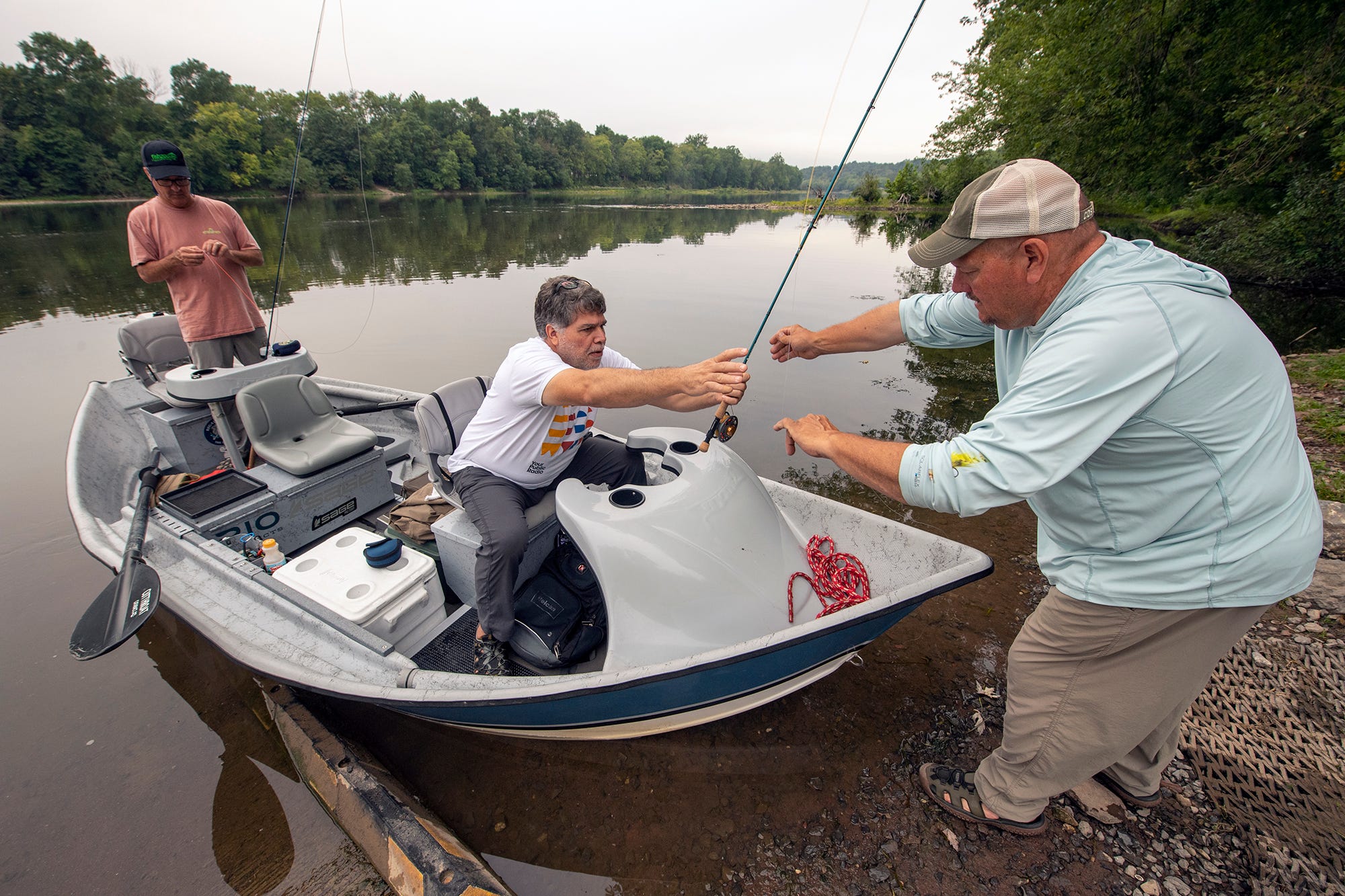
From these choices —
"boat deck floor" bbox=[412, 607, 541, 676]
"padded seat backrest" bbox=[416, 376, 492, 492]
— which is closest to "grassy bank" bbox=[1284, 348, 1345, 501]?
"boat deck floor" bbox=[412, 607, 541, 676]

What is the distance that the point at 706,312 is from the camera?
1083 cm

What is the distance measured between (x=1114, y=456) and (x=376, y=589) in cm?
287

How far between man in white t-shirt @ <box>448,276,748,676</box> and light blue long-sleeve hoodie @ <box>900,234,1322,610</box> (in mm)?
935

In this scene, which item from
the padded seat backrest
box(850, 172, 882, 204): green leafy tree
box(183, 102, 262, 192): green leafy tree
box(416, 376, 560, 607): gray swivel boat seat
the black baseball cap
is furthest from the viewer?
box(850, 172, 882, 204): green leafy tree

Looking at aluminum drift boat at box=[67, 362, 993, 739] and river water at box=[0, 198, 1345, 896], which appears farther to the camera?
river water at box=[0, 198, 1345, 896]

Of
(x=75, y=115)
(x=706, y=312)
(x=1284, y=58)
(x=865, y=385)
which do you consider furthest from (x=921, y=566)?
(x=75, y=115)

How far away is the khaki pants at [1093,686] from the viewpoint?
5.14 feet

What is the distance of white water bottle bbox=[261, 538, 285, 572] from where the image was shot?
2.82m

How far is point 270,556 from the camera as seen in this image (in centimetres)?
285

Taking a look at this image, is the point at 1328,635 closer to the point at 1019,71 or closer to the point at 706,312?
the point at 706,312

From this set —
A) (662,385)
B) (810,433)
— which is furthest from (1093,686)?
(662,385)

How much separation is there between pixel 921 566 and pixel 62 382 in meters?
10.4

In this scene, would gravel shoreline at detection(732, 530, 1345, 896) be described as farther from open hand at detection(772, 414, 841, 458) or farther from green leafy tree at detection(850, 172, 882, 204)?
green leafy tree at detection(850, 172, 882, 204)

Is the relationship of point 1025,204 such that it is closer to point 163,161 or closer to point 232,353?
point 163,161
